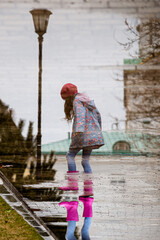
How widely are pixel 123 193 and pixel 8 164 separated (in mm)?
1470

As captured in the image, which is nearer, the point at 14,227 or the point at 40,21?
the point at 14,227

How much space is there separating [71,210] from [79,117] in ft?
2.48

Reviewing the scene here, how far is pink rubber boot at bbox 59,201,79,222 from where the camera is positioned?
2.93m

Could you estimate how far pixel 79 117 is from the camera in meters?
3.44

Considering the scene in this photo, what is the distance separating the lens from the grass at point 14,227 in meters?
3.21

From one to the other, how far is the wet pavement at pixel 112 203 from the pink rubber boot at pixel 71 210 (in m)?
0.04

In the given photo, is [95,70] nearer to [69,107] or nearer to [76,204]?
[69,107]

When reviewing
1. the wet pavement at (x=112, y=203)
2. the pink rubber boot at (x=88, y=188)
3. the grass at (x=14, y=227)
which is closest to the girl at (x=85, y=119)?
the pink rubber boot at (x=88, y=188)

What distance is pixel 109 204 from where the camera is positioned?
337cm

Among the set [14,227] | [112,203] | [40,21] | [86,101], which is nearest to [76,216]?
[112,203]

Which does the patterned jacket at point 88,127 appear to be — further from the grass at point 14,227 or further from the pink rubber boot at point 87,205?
the grass at point 14,227

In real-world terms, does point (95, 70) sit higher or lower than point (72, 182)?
higher

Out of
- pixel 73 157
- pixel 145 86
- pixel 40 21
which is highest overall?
pixel 40 21

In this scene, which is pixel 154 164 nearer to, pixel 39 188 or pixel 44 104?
pixel 44 104
